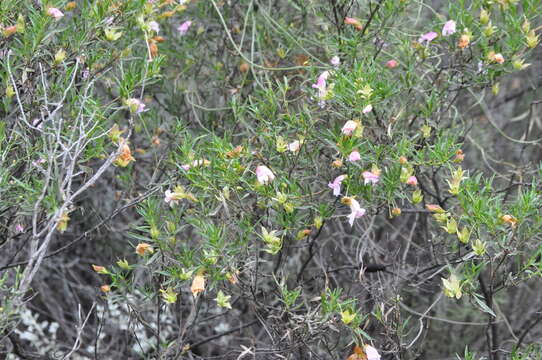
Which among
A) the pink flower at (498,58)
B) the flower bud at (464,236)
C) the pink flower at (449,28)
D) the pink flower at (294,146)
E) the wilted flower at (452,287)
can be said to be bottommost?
the wilted flower at (452,287)

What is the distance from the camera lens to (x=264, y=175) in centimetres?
218

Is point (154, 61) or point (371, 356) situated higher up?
point (154, 61)

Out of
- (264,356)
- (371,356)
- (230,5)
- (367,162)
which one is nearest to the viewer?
(371,356)

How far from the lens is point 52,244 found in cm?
361

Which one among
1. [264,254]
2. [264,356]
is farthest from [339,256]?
[264,356]

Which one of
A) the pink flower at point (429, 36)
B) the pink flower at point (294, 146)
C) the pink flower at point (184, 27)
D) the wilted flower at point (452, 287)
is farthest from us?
the pink flower at point (184, 27)

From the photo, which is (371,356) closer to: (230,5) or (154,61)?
(154,61)

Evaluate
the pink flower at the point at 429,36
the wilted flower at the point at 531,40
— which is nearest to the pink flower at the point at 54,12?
the pink flower at the point at 429,36

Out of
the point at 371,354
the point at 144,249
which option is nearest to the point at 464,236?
the point at 371,354

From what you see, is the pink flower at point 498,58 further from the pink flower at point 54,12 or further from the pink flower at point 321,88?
the pink flower at point 54,12

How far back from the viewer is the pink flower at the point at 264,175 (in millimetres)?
2178

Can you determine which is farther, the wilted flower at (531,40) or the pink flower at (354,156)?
the wilted flower at (531,40)

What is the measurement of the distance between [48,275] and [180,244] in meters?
1.46

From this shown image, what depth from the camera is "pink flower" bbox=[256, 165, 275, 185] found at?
218cm
